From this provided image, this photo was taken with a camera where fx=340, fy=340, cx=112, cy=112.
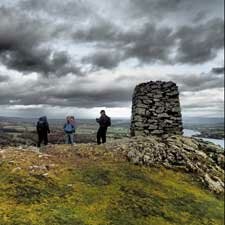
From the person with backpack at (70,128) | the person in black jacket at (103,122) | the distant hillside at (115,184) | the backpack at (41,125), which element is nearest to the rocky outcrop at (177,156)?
the distant hillside at (115,184)

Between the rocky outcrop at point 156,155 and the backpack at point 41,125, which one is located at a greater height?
the backpack at point 41,125

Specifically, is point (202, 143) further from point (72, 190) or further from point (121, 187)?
point (72, 190)

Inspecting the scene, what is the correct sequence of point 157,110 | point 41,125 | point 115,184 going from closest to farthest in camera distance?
point 115,184 < point 41,125 < point 157,110

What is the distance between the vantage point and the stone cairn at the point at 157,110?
30656 mm

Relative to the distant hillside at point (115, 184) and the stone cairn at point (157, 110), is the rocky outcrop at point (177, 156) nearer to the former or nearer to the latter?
the distant hillside at point (115, 184)

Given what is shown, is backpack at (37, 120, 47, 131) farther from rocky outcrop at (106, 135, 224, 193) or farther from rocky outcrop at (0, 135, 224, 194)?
rocky outcrop at (106, 135, 224, 193)

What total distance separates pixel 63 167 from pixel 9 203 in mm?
6239

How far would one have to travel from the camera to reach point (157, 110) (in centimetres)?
3083

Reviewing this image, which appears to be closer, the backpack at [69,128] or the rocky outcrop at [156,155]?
the rocky outcrop at [156,155]

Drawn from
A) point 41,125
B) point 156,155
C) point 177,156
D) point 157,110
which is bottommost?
point 177,156

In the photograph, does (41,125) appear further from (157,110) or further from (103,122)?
(157,110)

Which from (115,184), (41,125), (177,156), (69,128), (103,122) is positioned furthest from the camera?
(69,128)

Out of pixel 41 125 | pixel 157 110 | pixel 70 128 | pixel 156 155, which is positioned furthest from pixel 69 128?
pixel 156 155

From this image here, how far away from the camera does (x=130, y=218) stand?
16.1 meters
